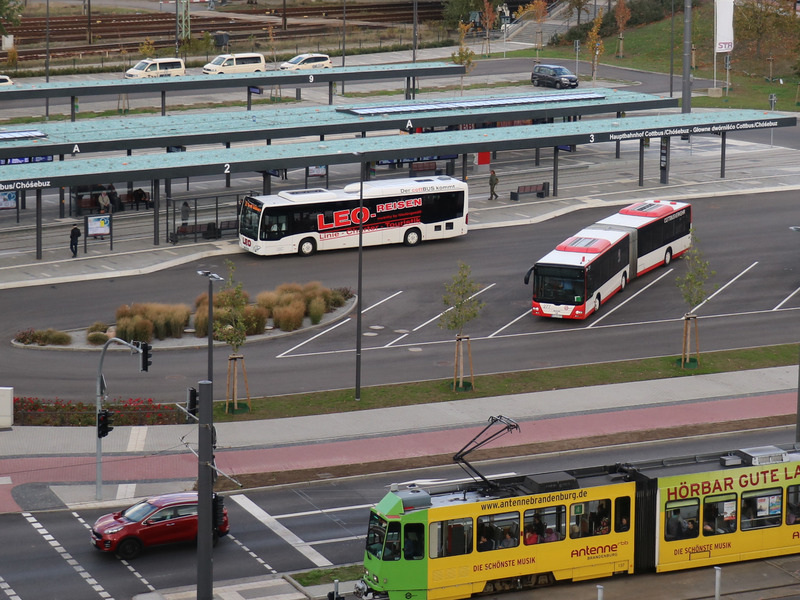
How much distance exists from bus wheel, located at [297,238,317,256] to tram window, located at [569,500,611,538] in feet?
104

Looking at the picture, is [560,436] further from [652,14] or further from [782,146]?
[652,14]

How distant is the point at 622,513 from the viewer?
2931 centimetres

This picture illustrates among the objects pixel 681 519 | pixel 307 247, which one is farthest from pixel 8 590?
pixel 307 247

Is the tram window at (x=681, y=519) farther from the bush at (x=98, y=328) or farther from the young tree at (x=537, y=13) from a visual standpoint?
the young tree at (x=537, y=13)

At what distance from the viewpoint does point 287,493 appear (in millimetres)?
34969

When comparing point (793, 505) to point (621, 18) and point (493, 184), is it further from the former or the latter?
point (621, 18)

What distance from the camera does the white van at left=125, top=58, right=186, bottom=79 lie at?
3649 inches

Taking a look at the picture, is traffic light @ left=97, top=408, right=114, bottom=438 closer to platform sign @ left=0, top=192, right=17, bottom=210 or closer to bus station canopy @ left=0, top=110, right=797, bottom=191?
bus station canopy @ left=0, top=110, right=797, bottom=191

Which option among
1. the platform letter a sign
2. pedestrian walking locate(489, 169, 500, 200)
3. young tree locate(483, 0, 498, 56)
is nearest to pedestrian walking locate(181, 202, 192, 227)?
pedestrian walking locate(489, 169, 500, 200)

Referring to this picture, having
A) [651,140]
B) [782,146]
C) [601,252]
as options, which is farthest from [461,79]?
[601,252]

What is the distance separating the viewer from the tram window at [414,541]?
2750cm

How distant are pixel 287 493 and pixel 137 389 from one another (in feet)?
32.3

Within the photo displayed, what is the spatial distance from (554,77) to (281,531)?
73114 mm

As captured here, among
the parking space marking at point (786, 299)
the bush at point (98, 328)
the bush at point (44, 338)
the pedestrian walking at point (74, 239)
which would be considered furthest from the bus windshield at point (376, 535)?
the pedestrian walking at point (74, 239)
